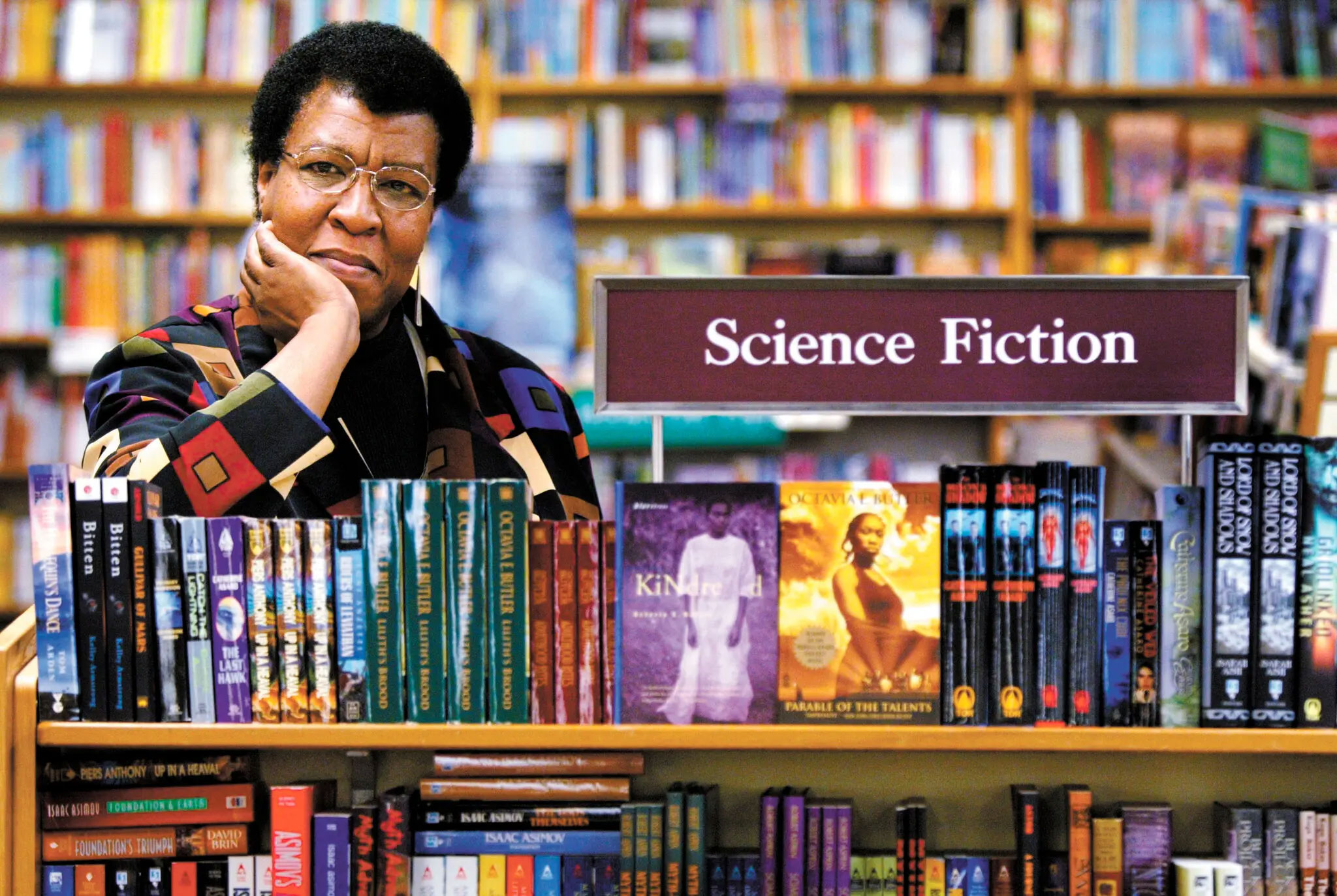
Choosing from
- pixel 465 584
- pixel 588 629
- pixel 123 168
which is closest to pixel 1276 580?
pixel 588 629

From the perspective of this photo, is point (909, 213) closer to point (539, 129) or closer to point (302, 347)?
point (539, 129)

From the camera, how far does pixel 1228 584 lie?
1245 millimetres

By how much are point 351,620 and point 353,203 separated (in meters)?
0.55

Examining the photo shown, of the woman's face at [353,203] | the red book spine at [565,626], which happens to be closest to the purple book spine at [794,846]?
the red book spine at [565,626]

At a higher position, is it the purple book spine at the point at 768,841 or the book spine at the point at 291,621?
the book spine at the point at 291,621

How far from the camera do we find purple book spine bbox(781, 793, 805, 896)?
1261 millimetres

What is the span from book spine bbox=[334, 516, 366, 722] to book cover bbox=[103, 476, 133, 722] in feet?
0.42

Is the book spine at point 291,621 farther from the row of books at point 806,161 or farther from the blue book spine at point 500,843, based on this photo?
the row of books at point 806,161

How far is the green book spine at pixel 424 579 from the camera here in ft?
4.09

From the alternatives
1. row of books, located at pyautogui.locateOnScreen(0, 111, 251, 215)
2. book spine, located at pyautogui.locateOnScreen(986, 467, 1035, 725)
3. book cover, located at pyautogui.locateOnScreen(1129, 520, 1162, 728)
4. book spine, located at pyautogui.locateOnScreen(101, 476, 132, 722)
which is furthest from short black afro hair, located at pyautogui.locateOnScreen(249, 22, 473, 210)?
row of books, located at pyautogui.locateOnScreen(0, 111, 251, 215)

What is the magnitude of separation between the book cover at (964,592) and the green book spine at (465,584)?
0.43 metres

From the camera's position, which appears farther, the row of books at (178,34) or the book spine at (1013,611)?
the row of books at (178,34)

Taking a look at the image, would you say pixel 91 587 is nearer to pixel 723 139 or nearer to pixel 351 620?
pixel 351 620

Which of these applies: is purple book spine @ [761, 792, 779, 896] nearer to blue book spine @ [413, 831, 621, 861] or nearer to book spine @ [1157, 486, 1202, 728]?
blue book spine @ [413, 831, 621, 861]
